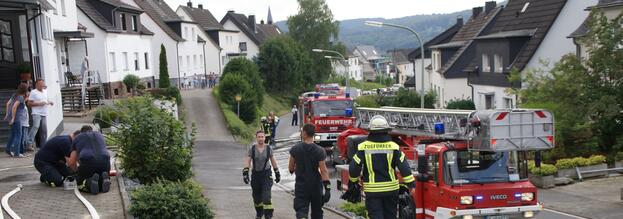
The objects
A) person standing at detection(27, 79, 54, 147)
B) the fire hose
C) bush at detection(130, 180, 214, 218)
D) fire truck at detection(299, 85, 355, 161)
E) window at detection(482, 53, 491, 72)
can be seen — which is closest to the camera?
bush at detection(130, 180, 214, 218)

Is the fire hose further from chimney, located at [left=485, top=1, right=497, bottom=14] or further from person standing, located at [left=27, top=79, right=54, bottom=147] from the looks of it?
chimney, located at [left=485, top=1, right=497, bottom=14]

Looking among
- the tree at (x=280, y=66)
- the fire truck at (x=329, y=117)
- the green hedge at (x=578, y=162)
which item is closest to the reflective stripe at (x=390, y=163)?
the green hedge at (x=578, y=162)

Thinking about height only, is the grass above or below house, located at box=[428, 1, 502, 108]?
below

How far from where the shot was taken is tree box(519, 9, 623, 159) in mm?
19422

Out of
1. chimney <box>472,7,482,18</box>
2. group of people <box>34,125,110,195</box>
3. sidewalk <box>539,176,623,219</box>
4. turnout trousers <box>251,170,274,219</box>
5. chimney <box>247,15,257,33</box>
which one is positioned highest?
chimney <box>247,15,257,33</box>

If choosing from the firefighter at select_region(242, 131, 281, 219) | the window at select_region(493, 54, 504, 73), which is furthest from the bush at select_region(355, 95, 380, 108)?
the firefighter at select_region(242, 131, 281, 219)

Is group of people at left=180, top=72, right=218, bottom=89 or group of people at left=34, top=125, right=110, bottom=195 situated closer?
group of people at left=34, top=125, right=110, bottom=195

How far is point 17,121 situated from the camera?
16125 mm

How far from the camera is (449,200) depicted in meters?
10.7

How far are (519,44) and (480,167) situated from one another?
22068 mm

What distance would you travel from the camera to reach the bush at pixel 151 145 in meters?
12.1

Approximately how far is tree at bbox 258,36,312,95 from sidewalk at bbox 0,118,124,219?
50.8m

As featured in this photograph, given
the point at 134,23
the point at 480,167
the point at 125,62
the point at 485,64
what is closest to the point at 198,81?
the point at 134,23

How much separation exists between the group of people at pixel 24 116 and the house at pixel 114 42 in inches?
809
